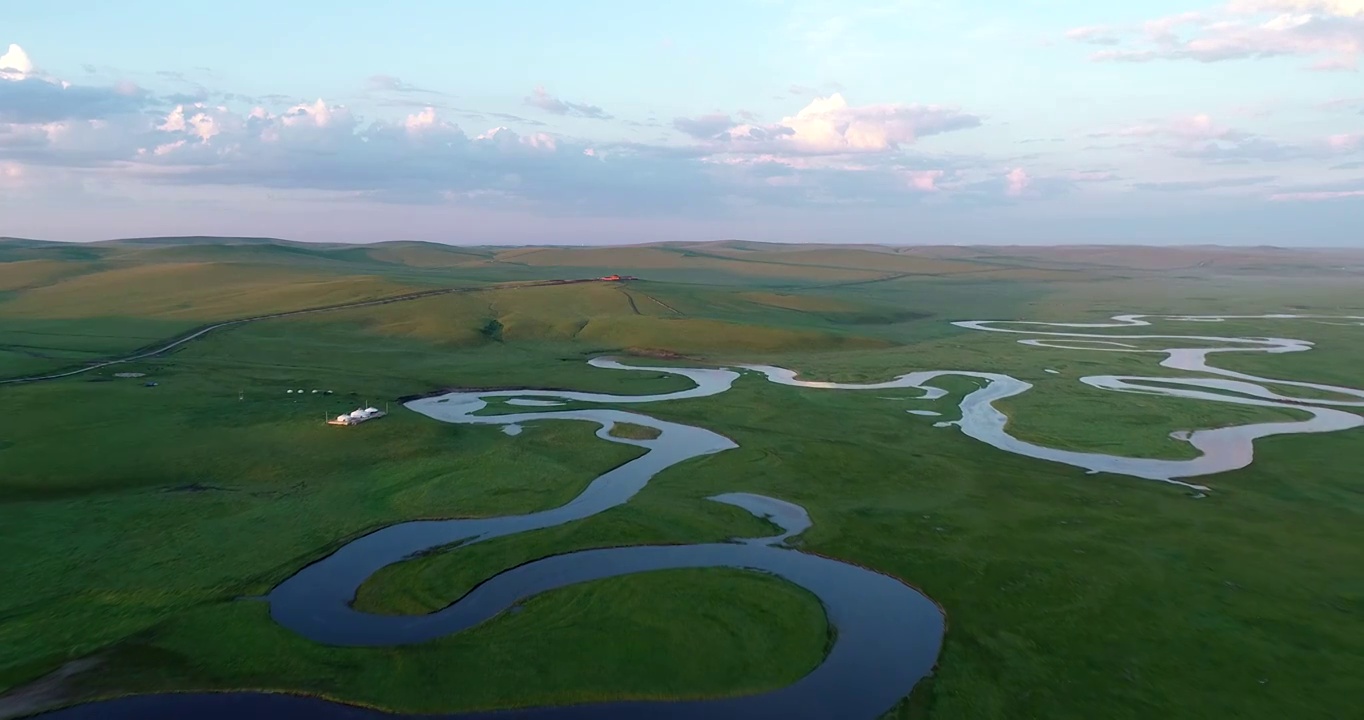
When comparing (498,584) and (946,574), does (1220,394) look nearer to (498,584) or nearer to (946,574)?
(946,574)

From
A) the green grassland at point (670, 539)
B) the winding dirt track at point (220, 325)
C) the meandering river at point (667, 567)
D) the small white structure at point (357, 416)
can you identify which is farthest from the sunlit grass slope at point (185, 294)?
the meandering river at point (667, 567)

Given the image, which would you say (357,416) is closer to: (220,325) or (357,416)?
(357,416)

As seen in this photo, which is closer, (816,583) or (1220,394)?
(816,583)

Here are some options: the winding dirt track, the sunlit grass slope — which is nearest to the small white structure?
the winding dirt track

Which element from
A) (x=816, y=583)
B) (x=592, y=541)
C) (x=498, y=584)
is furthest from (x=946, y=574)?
(x=498, y=584)

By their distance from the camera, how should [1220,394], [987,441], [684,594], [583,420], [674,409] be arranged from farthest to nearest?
[1220,394]
[674,409]
[583,420]
[987,441]
[684,594]

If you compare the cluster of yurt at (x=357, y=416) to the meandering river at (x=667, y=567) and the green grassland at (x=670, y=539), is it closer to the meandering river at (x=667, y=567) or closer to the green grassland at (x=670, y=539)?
the green grassland at (x=670, y=539)

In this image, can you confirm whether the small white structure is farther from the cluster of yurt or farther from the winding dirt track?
the winding dirt track
